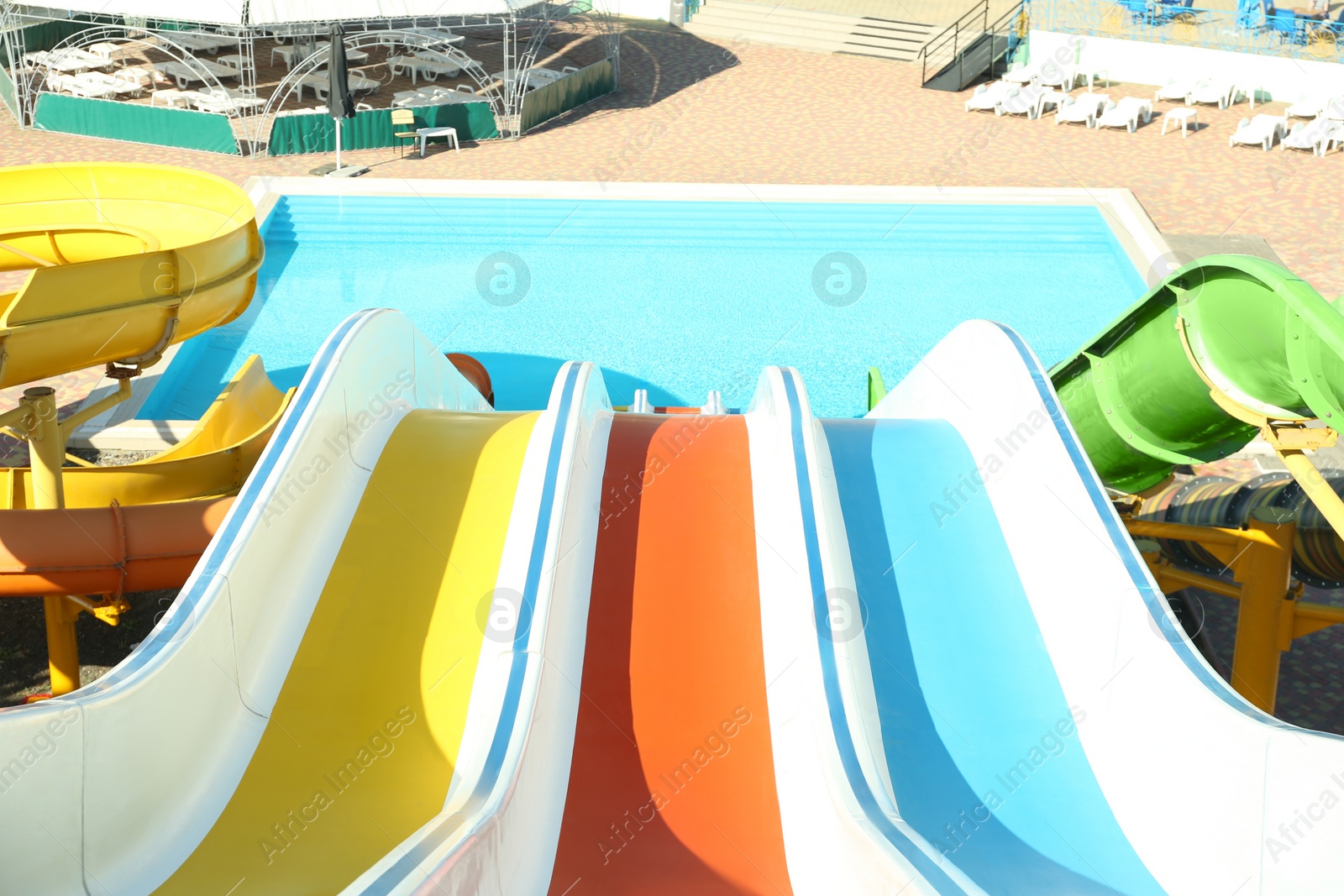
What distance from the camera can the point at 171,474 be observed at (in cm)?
657

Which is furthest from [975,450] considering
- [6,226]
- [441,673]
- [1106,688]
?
[6,226]

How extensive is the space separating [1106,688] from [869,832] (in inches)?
71.2

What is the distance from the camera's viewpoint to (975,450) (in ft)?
20.2

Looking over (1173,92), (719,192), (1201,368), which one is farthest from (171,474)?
(1173,92)

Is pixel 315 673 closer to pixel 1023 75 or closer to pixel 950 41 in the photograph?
pixel 1023 75

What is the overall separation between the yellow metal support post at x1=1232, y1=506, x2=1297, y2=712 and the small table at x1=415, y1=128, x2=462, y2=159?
41.9 feet

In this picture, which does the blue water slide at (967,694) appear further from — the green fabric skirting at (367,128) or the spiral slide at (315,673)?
the green fabric skirting at (367,128)

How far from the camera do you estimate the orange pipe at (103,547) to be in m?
5.00

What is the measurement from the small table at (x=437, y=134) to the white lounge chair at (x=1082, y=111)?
32.2 ft

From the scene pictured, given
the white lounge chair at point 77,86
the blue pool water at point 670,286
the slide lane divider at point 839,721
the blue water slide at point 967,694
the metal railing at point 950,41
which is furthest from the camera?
the metal railing at point 950,41

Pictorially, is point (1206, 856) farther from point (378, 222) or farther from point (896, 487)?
point (378, 222)

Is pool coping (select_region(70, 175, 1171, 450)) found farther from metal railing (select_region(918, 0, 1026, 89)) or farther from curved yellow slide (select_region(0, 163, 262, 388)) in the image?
metal railing (select_region(918, 0, 1026, 89))

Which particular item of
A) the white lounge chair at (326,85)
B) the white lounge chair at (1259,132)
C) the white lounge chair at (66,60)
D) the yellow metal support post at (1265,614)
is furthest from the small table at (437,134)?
the yellow metal support post at (1265,614)

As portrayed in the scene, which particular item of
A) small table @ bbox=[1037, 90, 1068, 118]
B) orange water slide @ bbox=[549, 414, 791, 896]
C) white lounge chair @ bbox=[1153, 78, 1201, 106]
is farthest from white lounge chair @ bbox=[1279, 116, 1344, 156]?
orange water slide @ bbox=[549, 414, 791, 896]
